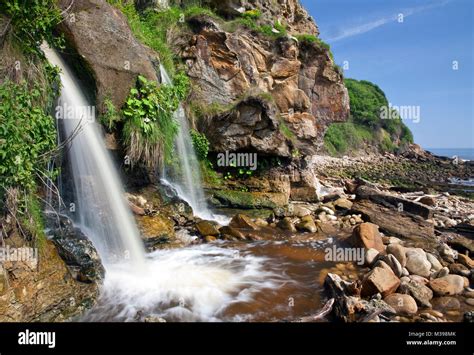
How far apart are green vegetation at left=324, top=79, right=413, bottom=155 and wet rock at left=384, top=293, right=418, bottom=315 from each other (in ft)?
149

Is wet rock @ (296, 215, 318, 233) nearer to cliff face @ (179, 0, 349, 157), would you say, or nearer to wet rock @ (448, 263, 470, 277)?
cliff face @ (179, 0, 349, 157)

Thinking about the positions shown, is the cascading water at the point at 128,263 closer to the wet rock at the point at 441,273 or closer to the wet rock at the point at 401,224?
the wet rock at the point at 441,273

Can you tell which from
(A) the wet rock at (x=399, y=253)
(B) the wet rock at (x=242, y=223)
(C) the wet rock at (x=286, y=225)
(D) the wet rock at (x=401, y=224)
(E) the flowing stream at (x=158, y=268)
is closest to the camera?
(E) the flowing stream at (x=158, y=268)

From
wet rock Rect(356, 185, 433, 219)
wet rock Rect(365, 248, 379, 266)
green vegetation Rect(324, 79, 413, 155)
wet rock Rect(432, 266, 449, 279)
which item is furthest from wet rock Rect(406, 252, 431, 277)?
green vegetation Rect(324, 79, 413, 155)

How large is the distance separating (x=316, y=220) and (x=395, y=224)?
8.97 feet

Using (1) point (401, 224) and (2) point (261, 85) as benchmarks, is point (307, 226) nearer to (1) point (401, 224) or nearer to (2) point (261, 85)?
(1) point (401, 224)

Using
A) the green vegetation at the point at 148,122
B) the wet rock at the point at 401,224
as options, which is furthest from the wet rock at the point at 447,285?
the green vegetation at the point at 148,122

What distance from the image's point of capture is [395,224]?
1065 cm

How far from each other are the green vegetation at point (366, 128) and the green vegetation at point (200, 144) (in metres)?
40.3

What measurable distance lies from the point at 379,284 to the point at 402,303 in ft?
1.59

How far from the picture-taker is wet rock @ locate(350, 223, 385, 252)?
328 inches

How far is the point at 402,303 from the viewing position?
5641 millimetres

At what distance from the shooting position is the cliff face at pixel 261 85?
12602 millimetres
